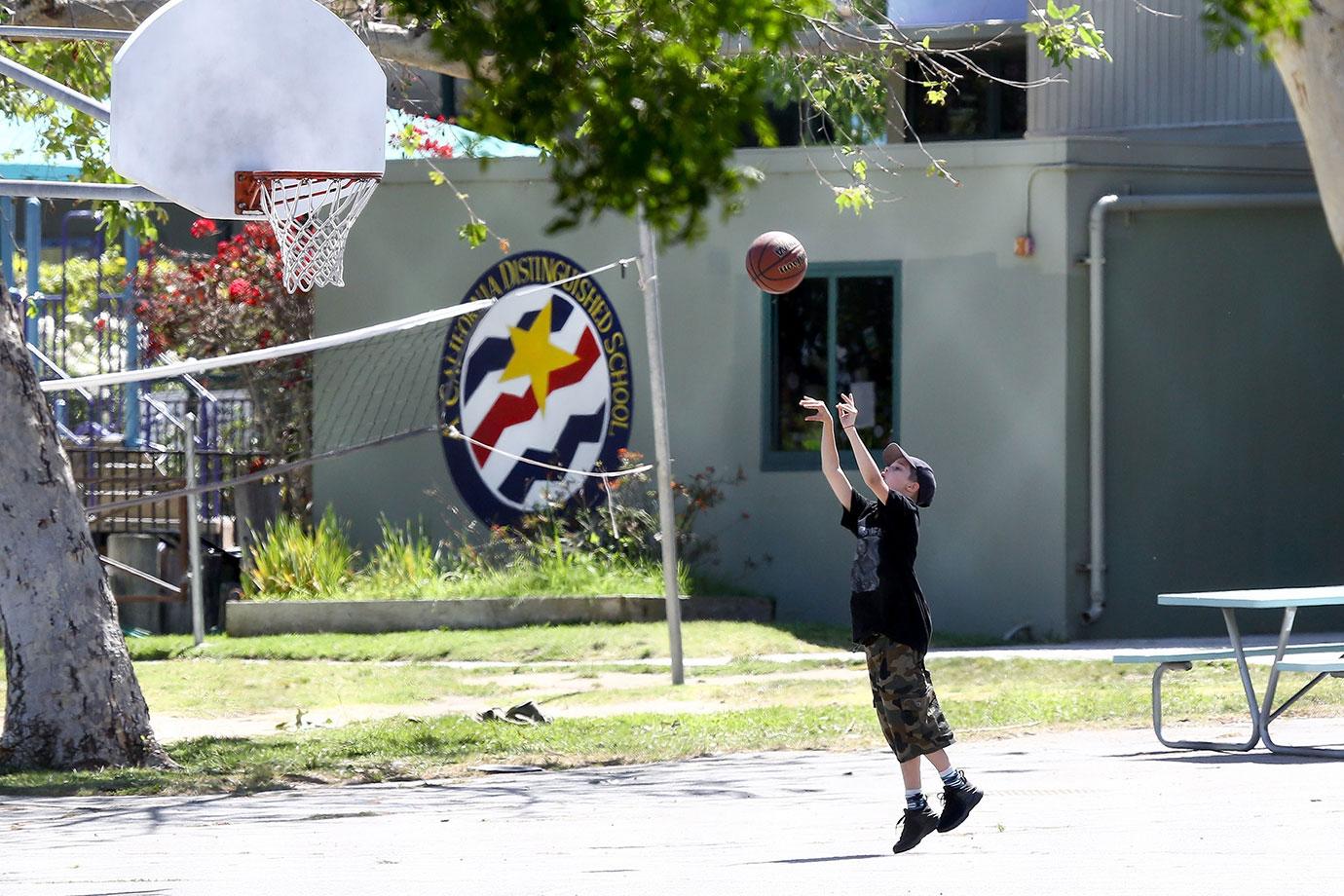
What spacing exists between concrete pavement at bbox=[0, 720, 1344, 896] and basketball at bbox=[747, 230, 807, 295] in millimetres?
3511

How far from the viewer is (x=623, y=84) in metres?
5.10

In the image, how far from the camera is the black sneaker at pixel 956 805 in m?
8.07

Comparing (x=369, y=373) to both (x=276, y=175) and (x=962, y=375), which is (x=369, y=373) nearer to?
(x=962, y=375)

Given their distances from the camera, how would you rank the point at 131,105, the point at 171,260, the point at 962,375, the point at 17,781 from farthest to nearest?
1. the point at 171,260
2. the point at 962,375
3. the point at 17,781
4. the point at 131,105

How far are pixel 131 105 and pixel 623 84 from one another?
4.76m

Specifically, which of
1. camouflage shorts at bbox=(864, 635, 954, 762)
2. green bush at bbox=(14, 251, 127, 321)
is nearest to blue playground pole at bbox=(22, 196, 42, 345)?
green bush at bbox=(14, 251, 127, 321)

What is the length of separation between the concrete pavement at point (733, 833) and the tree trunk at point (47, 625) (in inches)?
45.6

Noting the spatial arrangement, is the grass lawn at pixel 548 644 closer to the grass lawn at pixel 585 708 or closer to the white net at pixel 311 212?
the grass lawn at pixel 585 708

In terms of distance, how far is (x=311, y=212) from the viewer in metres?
10.4

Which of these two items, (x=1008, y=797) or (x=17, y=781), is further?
(x=17, y=781)

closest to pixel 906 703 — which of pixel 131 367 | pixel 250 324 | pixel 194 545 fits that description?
pixel 194 545

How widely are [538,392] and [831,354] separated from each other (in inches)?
107

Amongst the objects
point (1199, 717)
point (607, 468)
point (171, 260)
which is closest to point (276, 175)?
point (1199, 717)

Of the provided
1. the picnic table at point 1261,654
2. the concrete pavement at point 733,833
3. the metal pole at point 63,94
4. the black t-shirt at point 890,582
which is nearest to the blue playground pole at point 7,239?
the metal pole at point 63,94
